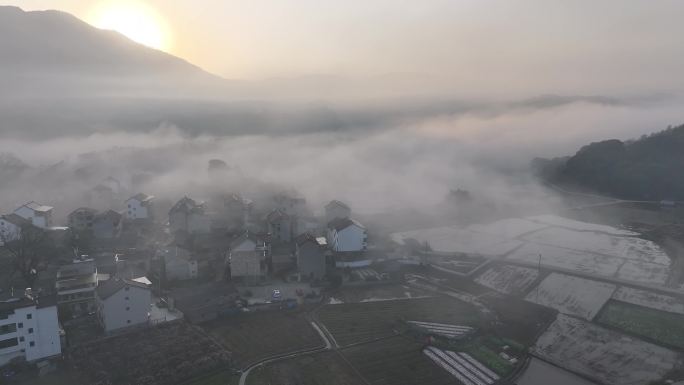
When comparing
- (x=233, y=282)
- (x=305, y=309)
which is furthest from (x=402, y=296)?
(x=233, y=282)

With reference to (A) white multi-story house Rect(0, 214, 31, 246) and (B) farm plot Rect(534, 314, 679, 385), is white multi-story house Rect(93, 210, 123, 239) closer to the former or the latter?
(A) white multi-story house Rect(0, 214, 31, 246)

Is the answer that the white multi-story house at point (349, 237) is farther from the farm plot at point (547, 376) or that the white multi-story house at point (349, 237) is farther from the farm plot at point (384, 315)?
the farm plot at point (547, 376)

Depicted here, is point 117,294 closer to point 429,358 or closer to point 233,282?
point 233,282

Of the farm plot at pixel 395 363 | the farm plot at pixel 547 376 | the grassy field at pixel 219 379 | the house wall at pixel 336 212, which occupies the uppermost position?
the house wall at pixel 336 212

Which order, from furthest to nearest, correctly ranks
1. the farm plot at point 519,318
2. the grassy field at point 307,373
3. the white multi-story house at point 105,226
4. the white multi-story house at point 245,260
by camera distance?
the white multi-story house at point 105,226
the white multi-story house at point 245,260
the farm plot at point 519,318
the grassy field at point 307,373

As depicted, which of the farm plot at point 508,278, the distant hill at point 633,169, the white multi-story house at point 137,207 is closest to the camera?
the farm plot at point 508,278

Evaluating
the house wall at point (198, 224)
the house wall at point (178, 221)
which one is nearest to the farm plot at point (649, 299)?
the house wall at point (198, 224)

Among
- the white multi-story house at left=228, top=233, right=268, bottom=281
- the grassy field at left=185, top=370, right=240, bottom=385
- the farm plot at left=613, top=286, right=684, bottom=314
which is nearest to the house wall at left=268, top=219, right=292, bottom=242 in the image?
the white multi-story house at left=228, top=233, right=268, bottom=281
